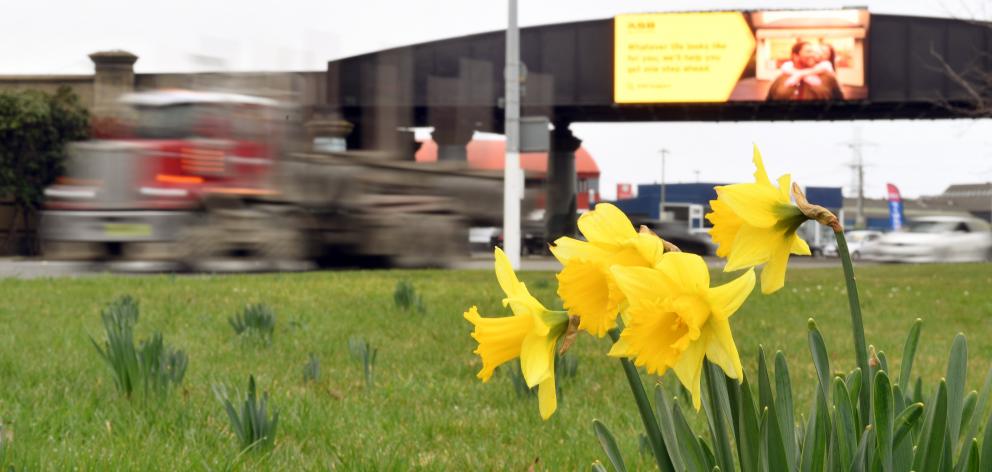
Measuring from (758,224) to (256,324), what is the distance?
15.9 feet

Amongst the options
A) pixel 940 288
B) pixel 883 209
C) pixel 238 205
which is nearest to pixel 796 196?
pixel 940 288

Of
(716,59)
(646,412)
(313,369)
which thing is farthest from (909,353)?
(716,59)

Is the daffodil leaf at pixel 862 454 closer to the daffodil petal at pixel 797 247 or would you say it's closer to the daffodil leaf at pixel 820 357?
the daffodil leaf at pixel 820 357

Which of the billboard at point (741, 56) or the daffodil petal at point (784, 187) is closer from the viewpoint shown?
the daffodil petal at point (784, 187)

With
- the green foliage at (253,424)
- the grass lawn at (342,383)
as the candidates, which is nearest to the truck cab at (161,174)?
the grass lawn at (342,383)

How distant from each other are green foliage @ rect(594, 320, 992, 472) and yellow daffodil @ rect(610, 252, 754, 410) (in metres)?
0.15

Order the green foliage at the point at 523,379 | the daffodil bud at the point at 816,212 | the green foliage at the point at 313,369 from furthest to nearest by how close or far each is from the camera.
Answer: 1. the green foliage at the point at 313,369
2. the green foliage at the point at 523,379
3. the daffodil bud at the point at 816,212

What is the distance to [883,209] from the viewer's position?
99312 millimetres

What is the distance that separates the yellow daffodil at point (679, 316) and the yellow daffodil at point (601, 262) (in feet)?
0.14

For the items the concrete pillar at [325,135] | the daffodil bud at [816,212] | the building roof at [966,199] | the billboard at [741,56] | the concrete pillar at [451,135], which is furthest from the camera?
the building roof at [966,199]

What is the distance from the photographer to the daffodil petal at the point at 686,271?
1.32 meters

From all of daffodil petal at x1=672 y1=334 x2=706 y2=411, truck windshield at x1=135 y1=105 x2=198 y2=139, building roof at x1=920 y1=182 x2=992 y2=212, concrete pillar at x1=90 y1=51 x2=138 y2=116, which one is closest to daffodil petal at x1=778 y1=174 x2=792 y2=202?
daffodil petal at x1=672 y1=334 x2=706 y2=411

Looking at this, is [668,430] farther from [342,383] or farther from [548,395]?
[342,383]

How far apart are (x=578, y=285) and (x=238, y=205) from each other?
1433 cm
